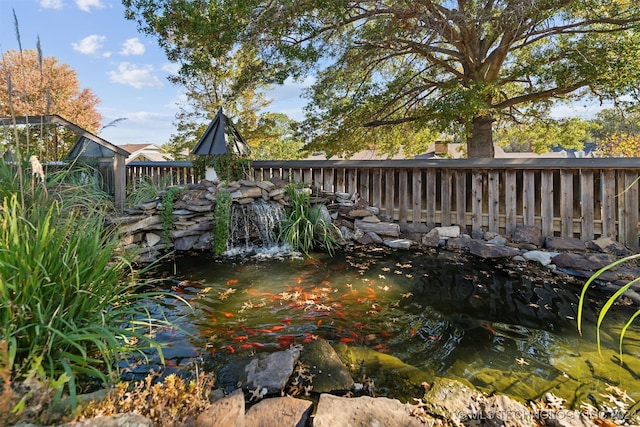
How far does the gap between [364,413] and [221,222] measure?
4.02m

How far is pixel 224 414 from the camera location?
1.43m

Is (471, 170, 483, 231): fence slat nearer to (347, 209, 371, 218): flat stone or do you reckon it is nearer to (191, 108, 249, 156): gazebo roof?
(347, 209, 371, 218): flat stone

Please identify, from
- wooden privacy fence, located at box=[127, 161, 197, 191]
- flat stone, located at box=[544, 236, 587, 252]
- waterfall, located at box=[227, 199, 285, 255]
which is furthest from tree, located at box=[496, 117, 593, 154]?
wooden privacy fence, located at box=[127, 161, 197, 191]

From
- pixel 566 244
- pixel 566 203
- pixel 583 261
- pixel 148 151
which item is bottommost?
pixel 583 261

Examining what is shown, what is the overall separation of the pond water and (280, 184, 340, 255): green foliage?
2.84ft

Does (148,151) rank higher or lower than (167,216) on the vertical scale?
higher

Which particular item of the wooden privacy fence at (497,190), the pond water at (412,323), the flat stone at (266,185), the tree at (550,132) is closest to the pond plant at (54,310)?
the pond water at (412,323)

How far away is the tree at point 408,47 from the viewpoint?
557cm

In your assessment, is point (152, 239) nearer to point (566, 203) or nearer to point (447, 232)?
point (447, 232)

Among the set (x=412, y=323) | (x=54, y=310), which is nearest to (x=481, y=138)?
(x=412, y=323)

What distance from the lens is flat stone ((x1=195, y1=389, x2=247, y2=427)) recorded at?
4.54 ft

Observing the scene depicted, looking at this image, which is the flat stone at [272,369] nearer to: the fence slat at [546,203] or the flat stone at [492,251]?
the flat stone at [492,251]

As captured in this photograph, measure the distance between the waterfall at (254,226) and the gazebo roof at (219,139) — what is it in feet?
4.79

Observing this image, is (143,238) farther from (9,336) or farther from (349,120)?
(349,120)
